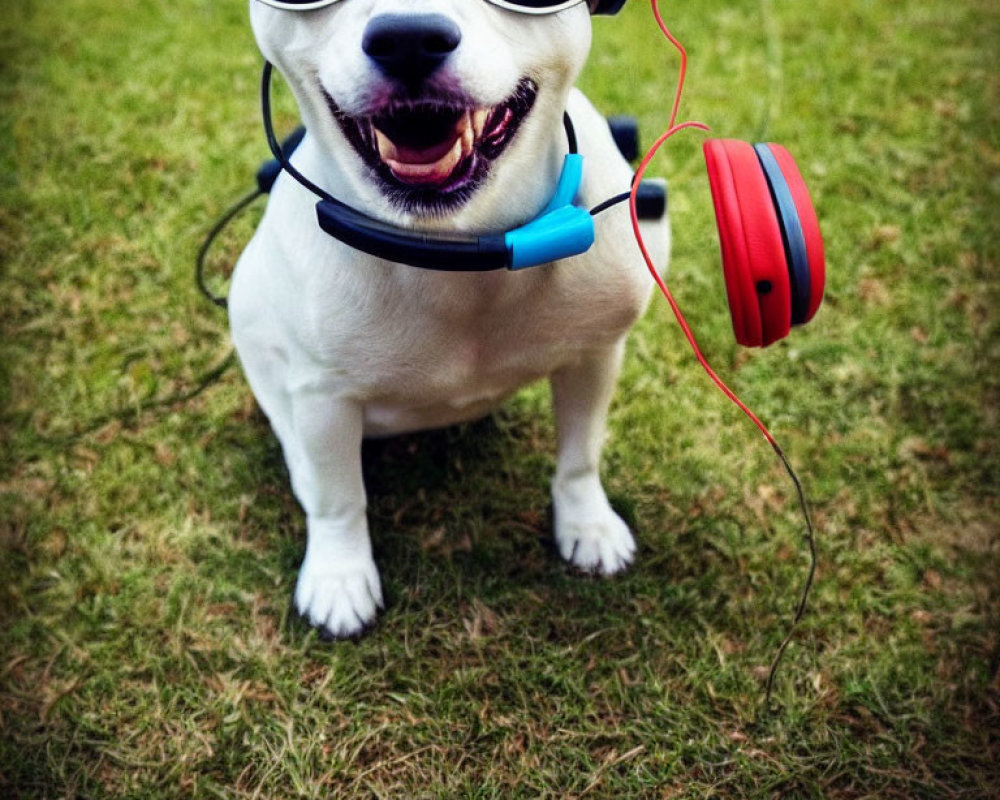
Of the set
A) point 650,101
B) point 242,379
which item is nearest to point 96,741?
point 242,379

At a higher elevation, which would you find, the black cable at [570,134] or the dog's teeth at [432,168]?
the dog's teeth at [432,168]

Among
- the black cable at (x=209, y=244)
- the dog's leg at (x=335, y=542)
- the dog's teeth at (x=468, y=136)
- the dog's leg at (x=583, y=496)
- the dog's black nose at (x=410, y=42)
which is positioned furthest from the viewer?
the black cable at (x=209, y=244)

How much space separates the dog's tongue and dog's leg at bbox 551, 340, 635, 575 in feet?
2.85

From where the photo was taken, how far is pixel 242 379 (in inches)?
122

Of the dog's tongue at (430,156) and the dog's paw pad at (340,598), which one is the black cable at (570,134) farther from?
the dog's paw pad at (340,598)

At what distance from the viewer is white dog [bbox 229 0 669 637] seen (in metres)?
1.53

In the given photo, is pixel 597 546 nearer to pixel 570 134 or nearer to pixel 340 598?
pixel 340 598

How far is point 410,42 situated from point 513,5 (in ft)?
0.69

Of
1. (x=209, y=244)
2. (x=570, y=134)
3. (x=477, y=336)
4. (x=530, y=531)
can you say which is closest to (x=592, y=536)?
(x=530, y=531)

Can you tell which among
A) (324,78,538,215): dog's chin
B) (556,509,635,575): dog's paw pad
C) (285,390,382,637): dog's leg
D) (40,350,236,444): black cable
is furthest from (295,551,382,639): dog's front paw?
(324,78,538,215): dog's chin

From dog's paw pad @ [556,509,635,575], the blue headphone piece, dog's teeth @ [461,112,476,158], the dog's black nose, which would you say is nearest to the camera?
the dog's black nose

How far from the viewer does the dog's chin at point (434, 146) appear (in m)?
1.60

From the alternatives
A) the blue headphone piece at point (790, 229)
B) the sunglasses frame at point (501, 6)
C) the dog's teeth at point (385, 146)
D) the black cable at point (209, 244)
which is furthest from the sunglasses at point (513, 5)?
the black cable at point (209, 244)

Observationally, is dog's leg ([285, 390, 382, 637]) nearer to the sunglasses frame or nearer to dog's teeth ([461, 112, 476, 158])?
dog's teeth ([461, 112, 476, 158])
